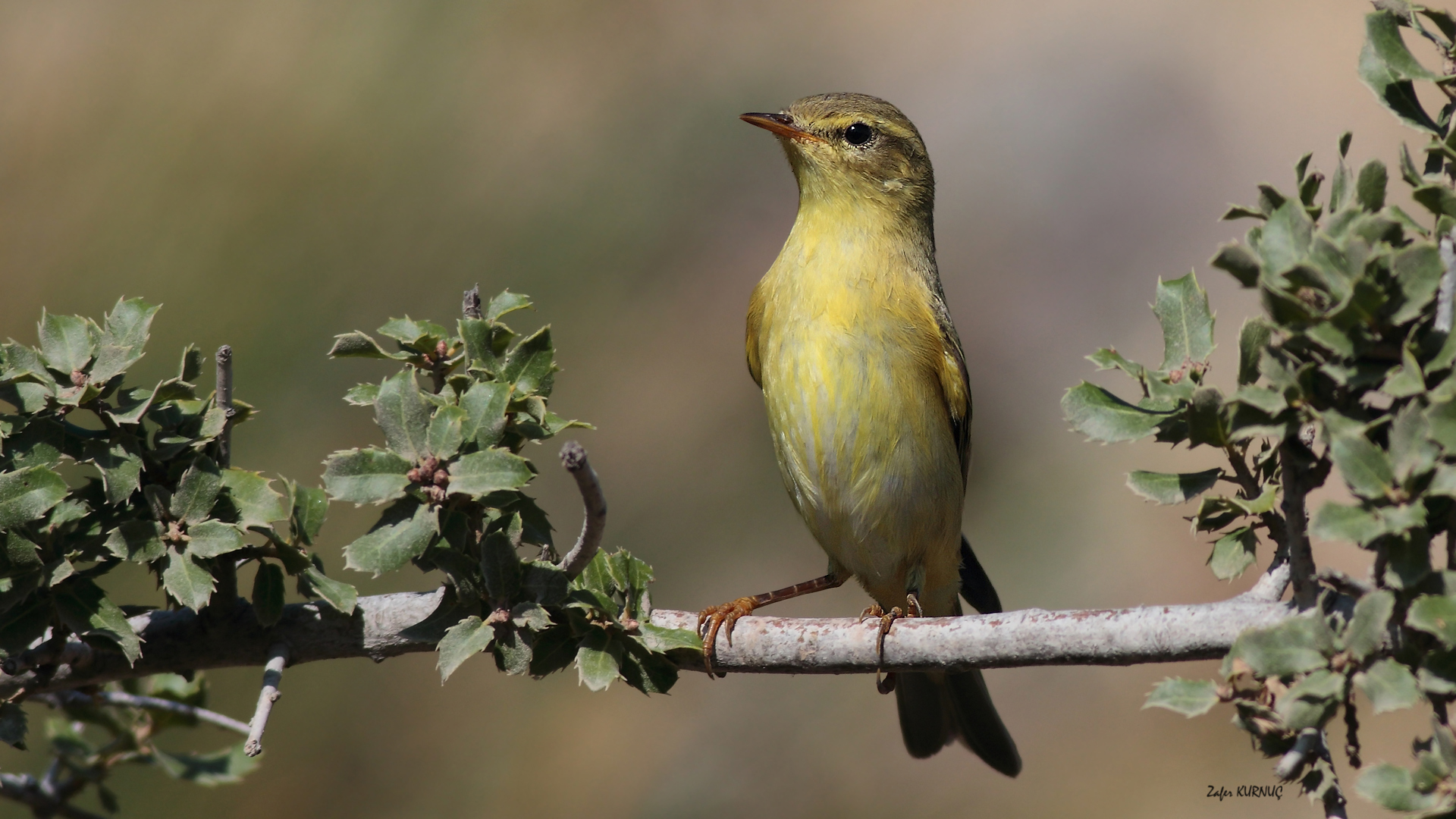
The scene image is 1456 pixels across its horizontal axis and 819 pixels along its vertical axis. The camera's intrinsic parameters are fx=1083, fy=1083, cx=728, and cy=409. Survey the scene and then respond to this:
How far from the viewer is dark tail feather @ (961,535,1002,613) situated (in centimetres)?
473

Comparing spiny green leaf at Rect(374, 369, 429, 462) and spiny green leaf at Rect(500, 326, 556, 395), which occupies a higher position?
spiny green leaf at Rect(500, 326, 556, 395)

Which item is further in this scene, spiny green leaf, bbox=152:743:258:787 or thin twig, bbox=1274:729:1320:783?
spiny green leaf, bbox=152:743:258:787

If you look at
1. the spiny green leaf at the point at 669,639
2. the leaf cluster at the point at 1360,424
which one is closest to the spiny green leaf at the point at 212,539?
the spiny green leaf at the point at 669,639

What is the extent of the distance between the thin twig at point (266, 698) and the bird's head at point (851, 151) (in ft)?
9.31

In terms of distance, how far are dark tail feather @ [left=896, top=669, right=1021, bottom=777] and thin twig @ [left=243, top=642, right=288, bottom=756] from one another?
2764 millimetres

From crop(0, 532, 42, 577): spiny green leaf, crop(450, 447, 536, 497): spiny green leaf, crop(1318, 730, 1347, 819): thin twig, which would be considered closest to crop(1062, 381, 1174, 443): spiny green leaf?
crop(1318, 730, 1347, 819): thin twig

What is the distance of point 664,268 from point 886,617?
4.85 metres

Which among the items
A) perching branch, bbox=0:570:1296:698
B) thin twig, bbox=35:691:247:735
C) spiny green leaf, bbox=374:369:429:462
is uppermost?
spiny green leaf, bbox=374:369:429:462

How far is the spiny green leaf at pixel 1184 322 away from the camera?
244cm

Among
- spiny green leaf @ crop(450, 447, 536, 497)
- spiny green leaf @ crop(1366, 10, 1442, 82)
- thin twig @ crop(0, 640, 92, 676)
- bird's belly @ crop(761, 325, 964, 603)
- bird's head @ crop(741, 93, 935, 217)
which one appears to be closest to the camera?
spiny green leaf @ crop(1366, 10, 1442, 82)

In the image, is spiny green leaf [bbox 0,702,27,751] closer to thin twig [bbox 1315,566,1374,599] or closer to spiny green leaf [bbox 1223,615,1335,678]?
spiny green leaf [bbox 1223,615,1335,678]

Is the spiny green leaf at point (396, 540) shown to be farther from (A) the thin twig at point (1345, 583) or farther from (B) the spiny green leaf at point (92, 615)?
(A) the thin twig at point (1345, 583)

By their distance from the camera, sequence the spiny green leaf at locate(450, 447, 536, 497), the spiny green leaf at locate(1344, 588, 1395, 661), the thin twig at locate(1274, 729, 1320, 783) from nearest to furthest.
→ the spiny green leaf at locate(1344, 588, 1395, 661) → the thin twig at locate(1274, 729, 1320, 783) → the spiny green leaf at locate(450, 447, 536, 497)

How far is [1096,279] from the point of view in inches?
297
